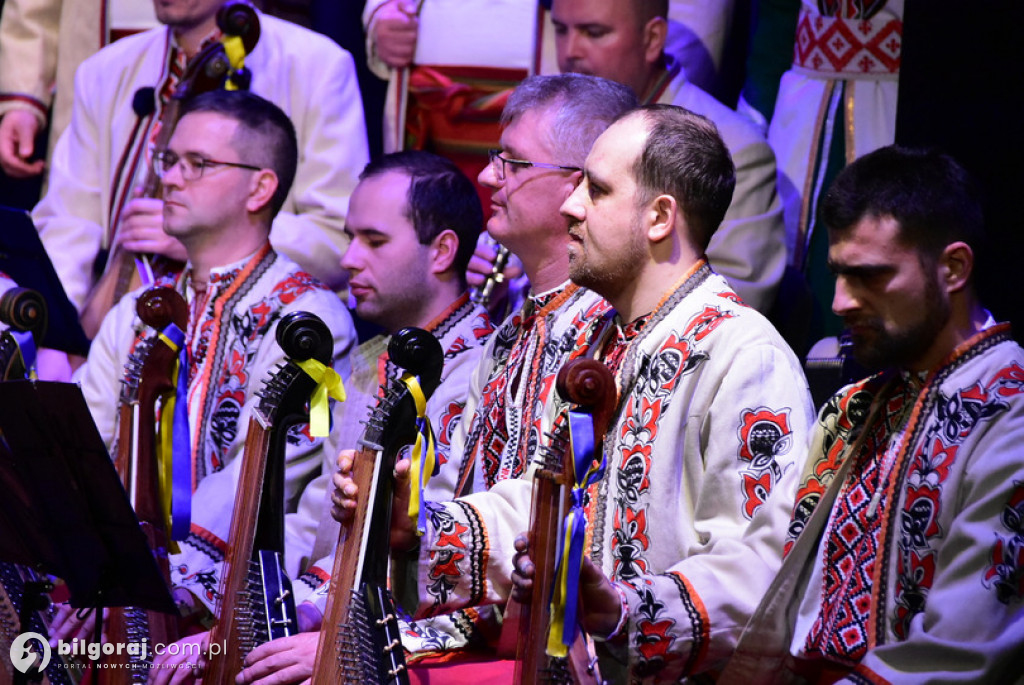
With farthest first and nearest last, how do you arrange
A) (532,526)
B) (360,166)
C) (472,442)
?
(360,166) → (472,442) → (532,526)

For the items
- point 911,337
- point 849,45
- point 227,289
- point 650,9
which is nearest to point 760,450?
point 911,337

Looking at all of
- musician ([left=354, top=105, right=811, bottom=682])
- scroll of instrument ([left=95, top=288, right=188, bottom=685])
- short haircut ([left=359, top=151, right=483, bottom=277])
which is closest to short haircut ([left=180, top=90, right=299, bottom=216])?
short haircut ([left=359, top=151, right=483, bottom=277])

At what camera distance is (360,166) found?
5012mm

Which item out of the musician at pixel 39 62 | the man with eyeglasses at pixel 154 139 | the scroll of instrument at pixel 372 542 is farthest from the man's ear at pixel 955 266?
the musician at pixel 39 62

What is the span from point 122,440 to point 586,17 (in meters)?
1.92

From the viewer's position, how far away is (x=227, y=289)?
14.7ft

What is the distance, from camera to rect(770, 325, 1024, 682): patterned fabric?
7.62 feet

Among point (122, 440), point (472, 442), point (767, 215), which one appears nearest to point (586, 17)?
point (767, 215)

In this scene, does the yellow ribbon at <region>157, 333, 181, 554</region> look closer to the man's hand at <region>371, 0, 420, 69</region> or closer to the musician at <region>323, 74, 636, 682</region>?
the musician at <region>323, 74, 636, 682</region>

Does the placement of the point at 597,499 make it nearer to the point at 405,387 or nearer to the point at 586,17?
the point at 405,387

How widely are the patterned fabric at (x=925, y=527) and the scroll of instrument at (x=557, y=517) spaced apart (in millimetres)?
527

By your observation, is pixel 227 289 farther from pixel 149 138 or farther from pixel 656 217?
pixel 656 217

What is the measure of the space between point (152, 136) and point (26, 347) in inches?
75.8

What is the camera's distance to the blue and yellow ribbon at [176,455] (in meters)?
3.39
